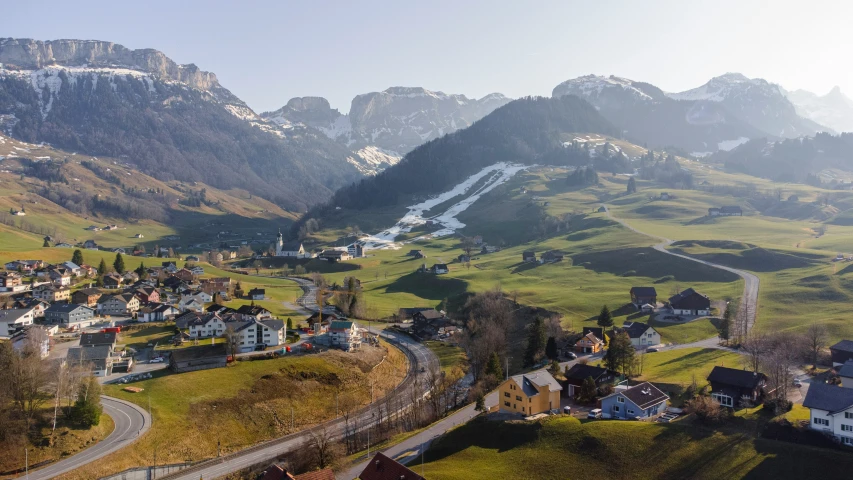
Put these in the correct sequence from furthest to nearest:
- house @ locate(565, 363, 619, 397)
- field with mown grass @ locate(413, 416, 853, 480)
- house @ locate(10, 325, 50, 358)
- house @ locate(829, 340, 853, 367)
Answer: house @ locate(10, 325, 50, 358), house @ locate(829, 340, 853, 367), house @ locate(565, 363, 619, 397), field with mown grass @ locate(413, 416, 853, 480)

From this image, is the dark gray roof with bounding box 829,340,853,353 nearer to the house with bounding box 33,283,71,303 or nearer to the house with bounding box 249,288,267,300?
the house with bounding box 249,288,267,300

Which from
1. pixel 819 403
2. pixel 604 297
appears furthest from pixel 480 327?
pixel 819 403

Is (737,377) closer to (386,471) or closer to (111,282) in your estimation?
(386,471)

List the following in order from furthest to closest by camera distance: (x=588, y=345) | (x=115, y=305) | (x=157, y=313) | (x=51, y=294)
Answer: (x=51, y=294), (x=115, y=305), (x=157, y=313), (x=588, y=345)

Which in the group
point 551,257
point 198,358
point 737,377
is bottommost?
point 198,358

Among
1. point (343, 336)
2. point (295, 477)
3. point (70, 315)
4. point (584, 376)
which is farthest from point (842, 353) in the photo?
point (70, 315)

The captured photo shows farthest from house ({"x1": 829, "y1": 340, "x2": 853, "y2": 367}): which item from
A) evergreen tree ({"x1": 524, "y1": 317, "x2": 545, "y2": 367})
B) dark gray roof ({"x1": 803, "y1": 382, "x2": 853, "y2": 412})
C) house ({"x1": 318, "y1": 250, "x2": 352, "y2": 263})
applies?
house ({"x1": 318, "y1": 250, "x2": 352, "y2": 263})
